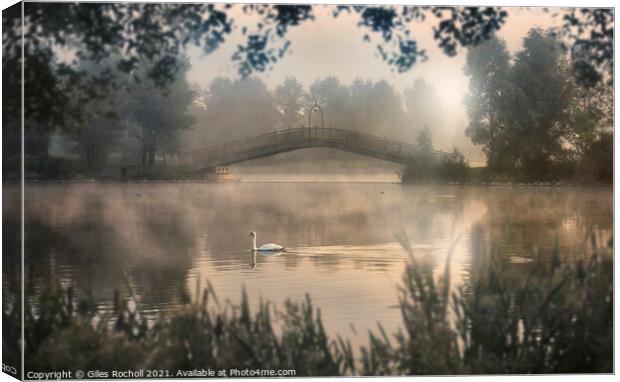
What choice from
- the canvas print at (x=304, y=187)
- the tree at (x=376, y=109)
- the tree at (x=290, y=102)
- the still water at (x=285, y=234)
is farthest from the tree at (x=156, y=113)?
the tree at (x=376, y=109)

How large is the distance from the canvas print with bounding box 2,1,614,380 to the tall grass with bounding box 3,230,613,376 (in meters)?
0.02

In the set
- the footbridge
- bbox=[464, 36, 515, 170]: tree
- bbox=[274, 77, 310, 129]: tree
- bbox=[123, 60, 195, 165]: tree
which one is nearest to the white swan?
the footbridge

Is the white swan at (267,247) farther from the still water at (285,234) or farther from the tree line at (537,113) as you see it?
the tree line at (537,113)

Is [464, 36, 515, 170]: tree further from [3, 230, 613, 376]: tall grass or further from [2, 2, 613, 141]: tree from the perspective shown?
[3, 230, 613, 376]: tall grass

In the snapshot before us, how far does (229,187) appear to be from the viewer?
14.2m

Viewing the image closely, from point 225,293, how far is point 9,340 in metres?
2.04

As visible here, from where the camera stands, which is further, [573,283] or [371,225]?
[371,225]

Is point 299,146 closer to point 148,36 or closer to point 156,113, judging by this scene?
point 156,113

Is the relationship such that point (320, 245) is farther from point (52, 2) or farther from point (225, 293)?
point (52, 2)

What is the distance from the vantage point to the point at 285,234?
1453 cm

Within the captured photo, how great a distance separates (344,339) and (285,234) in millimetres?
2970

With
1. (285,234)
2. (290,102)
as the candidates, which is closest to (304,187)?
(285,234)

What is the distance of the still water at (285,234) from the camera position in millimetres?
12469

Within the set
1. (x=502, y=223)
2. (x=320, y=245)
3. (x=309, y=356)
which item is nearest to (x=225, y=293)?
(x=309, y=356)
